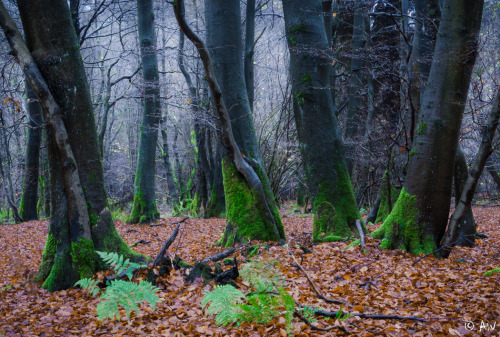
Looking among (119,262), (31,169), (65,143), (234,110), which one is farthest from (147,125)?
(119,262)

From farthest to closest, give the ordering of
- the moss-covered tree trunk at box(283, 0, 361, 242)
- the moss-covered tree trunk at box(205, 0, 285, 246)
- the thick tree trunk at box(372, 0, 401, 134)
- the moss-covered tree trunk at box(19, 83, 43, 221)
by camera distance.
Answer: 1. the moss-covered tree trunk at box(19, 83, 43, 221)
2. the thick tree trunk at box(372, 0, 401, 134)
3. the moss-covered tree trunk at box(283, 0, 361, 242)
4. the moss-covered tree trunk at box(205, 0, 285, 246)

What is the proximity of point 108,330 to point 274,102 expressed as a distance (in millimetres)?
18010

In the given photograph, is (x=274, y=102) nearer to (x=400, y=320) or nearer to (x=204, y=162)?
(x=204, y=162)

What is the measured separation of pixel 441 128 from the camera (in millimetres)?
5277

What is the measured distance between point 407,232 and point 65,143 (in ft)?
17.3

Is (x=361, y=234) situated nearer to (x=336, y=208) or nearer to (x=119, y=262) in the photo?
(x=336, y=208)

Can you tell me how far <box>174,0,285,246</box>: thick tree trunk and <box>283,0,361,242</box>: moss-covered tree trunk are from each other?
951mm

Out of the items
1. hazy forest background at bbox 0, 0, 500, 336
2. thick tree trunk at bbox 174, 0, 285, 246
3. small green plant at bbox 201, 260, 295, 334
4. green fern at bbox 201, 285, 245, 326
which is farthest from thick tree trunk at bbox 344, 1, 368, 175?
green fern at bbox 201, 285, 245, 326

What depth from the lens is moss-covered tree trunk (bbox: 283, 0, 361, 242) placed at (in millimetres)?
6684

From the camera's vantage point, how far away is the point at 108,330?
10.6ft

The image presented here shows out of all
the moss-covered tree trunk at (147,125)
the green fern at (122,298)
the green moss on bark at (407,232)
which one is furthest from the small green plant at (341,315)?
the moss-covered tree trunk at (147,125)

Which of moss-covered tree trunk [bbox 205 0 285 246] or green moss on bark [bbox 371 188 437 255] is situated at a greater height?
moss-covered tree trunk [bbox 205 0 285 246]

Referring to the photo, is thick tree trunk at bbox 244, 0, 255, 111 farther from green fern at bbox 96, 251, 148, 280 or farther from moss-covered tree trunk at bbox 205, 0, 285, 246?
green fern at bbox 96, 251, 148, 280

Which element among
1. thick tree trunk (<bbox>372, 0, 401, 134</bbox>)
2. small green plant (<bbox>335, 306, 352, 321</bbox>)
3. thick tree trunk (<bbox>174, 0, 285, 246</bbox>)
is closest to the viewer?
small green plant (<bbox>335, 306, 352, 321</bbox>)
